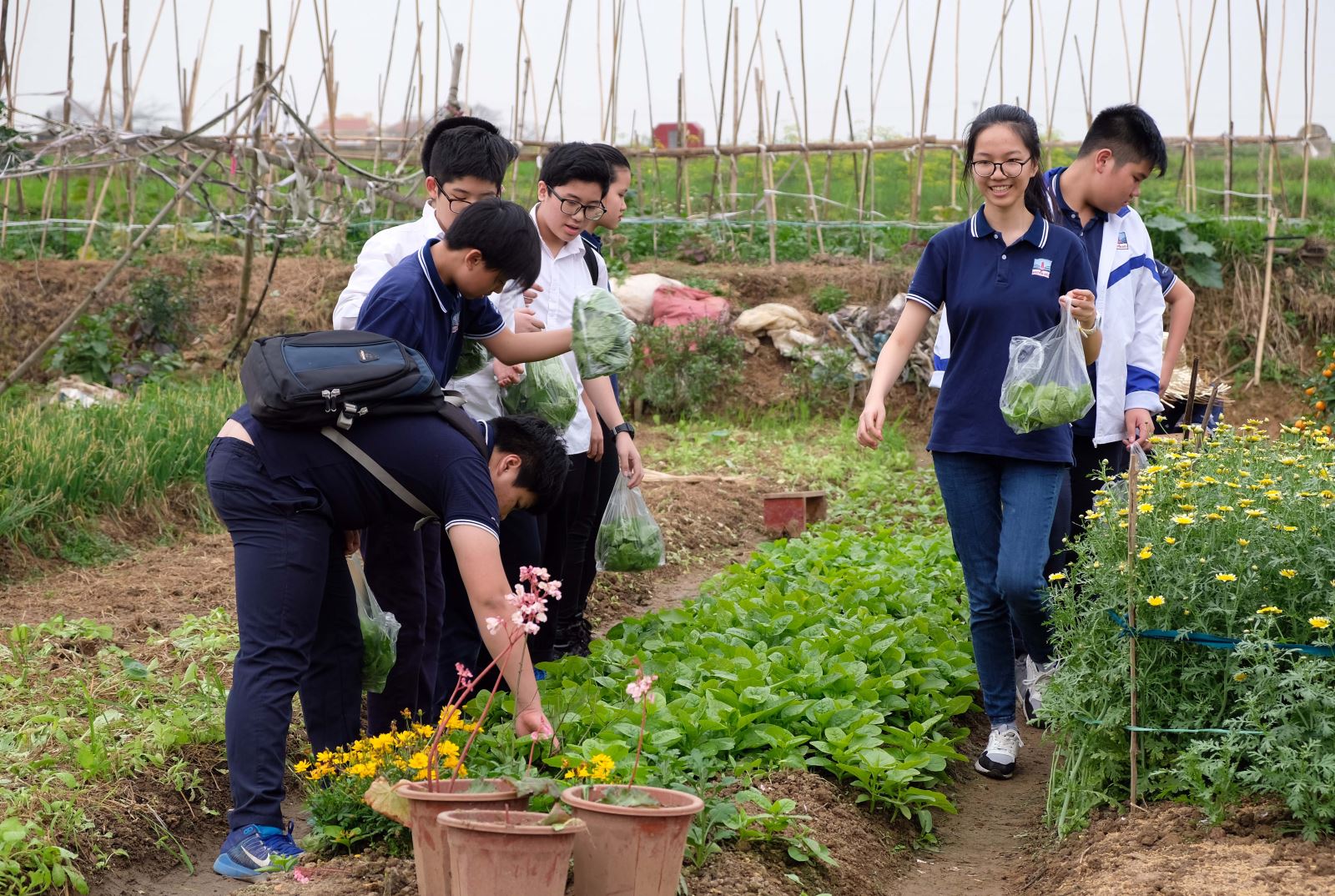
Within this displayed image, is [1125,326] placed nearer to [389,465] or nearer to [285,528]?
[389,465]

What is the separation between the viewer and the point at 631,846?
2.23 meters

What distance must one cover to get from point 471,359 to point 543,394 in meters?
0.40

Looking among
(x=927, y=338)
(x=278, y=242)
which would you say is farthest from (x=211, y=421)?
(x=927, y=338)

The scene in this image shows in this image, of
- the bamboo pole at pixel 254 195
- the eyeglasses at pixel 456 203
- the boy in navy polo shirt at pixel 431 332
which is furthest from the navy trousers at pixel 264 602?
the bamboo pole at pixel 254 195

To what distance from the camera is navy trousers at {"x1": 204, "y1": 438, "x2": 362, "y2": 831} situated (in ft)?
9.03

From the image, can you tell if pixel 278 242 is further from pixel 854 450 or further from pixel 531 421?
pixel 531 421

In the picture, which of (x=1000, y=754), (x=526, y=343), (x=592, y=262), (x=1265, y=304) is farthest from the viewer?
(x=1265, y=304)

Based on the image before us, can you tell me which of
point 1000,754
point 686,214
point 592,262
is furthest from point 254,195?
point 686,214

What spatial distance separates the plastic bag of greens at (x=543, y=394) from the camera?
3846 mm

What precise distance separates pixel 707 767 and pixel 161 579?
306 centimetres

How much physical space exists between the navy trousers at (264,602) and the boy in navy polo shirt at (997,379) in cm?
149

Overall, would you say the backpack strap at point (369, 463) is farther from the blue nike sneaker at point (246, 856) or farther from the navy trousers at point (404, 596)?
the blue nike sneaker at point (246, 856)

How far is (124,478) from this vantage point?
5.87 metres

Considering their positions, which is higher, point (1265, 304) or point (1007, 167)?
point (1007, 167)
